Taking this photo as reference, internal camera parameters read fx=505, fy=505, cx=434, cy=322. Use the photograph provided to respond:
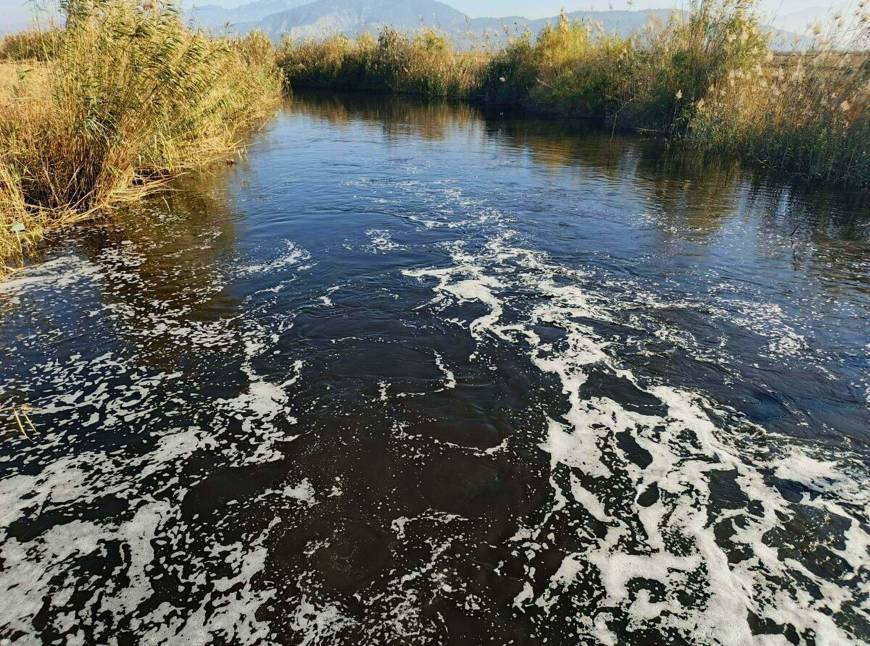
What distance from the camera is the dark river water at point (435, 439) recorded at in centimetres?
277

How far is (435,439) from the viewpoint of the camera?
3936mm

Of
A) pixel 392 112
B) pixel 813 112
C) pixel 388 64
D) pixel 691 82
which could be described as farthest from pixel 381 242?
pixel 388 64

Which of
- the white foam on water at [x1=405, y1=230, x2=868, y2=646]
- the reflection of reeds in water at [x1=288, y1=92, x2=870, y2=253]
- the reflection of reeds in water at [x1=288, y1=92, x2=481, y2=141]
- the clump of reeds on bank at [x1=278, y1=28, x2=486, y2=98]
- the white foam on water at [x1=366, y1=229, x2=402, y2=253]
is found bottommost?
the white foam on water at [x1=405, y1=230, x2=868, y2=646]

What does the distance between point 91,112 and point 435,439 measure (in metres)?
8.19

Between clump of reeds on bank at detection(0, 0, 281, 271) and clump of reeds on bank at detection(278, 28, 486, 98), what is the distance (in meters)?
21.1

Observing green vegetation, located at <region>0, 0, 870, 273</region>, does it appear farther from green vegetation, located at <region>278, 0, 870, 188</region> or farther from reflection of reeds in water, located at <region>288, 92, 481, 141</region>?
reflection of reeds in water, located at <region>288, 92, 481, 141</region>

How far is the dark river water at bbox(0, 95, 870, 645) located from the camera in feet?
9.09

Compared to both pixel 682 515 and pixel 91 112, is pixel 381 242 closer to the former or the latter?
pixel 91 112

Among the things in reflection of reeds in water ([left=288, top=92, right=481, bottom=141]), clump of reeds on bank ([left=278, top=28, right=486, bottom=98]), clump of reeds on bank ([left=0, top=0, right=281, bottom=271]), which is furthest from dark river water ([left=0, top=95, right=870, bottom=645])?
clump of reeds on bank ([left=278, top=28, right=486, bottom=98])

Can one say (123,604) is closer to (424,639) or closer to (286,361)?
(424,639)

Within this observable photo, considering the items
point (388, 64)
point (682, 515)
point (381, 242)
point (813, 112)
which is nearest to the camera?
point (682, 515)

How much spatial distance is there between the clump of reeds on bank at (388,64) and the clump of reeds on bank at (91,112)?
2110 centimetres

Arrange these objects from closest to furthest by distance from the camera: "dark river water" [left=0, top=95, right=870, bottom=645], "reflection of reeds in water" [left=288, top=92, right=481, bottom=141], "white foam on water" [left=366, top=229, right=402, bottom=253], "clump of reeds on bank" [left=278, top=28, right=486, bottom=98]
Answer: "dark river water" [left=0, top=95, right=870, bottom=645] < "white foam on water" [left=366, top=229, right=402, bottom=253] < "reflection of reeds in water" [left=288, top=92, right=481, bottom=141] < "clump of reeds on bank" [left=278, top=28, right=486, bottom=98]

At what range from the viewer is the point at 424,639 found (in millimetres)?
2580
